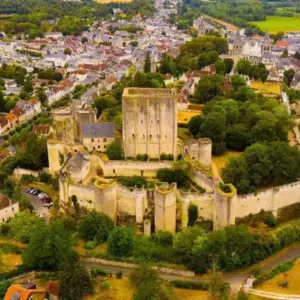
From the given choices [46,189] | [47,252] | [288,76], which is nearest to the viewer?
[47,252]

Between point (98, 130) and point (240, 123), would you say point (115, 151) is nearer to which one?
point (98, 130)

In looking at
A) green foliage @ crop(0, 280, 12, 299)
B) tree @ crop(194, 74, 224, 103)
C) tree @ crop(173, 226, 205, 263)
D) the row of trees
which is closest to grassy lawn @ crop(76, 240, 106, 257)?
tree @ crop(173, 226, 205, 263)

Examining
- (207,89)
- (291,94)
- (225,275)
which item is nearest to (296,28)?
(291,94)

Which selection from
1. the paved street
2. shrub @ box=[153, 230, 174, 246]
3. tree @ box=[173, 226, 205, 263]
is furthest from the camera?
the paved street

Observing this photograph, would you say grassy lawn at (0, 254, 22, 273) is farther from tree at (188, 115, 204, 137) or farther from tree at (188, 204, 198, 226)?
tree at (188, 115, 204, 137)

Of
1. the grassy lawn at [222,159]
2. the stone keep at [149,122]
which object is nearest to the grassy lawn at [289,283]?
the grassy lawn at [222,159]

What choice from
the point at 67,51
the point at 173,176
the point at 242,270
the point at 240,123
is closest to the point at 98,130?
the point at 173,176

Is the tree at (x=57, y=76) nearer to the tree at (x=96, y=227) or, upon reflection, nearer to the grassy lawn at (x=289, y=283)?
the tree at (x=96, y=227)
